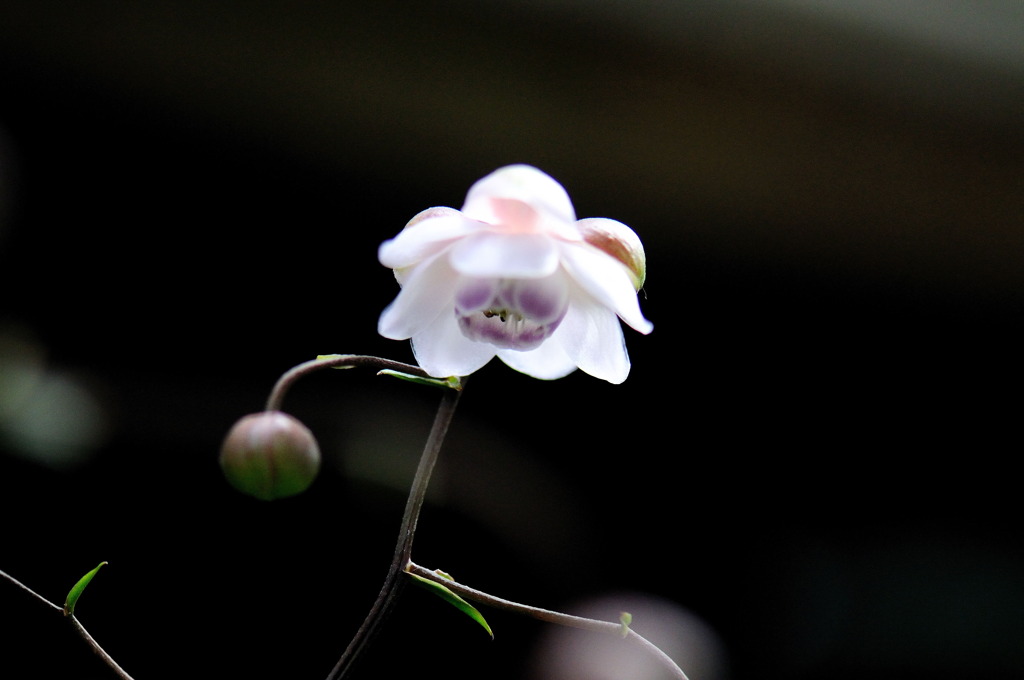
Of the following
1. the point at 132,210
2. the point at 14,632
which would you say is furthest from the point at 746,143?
the point at 14,632

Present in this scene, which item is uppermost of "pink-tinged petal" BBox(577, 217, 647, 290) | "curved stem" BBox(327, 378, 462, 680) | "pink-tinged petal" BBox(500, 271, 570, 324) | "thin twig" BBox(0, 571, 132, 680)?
"pink-tinged petal" BBox(577, 217, 647, 290)

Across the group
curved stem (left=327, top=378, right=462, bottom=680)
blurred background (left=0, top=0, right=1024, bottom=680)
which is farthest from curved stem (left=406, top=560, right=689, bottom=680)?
blurred background (left=0, top=0, right=1024, bottom=680)

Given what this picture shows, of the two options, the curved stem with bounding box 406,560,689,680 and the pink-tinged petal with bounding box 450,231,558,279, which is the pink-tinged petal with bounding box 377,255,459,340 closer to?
the pink-tinged petal with bounding box 450,231,558,279

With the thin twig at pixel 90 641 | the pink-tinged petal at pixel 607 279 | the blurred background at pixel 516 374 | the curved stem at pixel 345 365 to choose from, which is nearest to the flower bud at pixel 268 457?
the curved stem at pixel 345 365

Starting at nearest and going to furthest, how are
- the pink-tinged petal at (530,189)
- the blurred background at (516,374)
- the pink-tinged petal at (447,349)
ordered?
1. the pink-tinged petal at (530,189)
2. the pink-tinged petal at (447,349)
3. the blurred background at (516,374)

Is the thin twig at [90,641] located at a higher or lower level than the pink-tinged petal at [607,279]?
lower

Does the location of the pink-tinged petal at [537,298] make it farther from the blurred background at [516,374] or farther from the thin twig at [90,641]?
the blurred background at [516,374]
